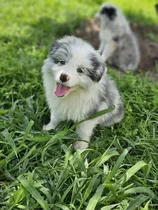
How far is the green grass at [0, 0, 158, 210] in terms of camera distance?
306cm

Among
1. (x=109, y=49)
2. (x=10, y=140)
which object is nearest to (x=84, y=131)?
(x=10, y=140)

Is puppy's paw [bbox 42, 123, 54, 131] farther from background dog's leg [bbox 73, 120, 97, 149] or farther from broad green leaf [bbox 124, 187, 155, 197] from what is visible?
broad green leaf [bbox 124, 187, 155, 197]

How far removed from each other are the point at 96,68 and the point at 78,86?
0.85ft

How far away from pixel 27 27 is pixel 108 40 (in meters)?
1.68

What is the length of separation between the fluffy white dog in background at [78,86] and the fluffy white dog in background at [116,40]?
306 centimetres

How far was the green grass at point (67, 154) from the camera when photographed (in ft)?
10.0

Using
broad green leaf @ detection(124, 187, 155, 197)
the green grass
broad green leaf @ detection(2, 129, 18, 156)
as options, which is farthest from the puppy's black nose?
broad green leaf @ detection(124, 187, 155, 197)

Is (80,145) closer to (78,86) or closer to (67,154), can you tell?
(67,154)

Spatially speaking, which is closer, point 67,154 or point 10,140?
point 67,154

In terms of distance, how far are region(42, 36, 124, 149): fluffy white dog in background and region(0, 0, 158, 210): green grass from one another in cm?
15

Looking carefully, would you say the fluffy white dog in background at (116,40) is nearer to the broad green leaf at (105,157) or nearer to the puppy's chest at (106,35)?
the puppy's chest at (106,35)

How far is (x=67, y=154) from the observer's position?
11.0 feet

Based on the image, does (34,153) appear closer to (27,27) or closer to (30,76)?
(30,76)

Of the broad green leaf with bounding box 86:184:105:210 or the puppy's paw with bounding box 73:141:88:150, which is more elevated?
the broad green leaf with bounding box 86:184:105:210
